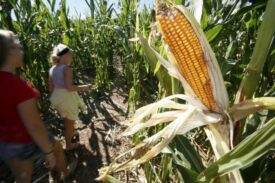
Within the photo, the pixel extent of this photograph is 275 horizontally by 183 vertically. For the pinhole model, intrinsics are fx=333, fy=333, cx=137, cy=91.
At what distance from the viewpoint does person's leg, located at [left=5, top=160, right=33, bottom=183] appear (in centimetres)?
216

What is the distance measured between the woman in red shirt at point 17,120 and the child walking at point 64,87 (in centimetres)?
85

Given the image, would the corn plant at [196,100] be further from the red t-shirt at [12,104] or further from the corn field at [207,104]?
the red t-shirt at [12,104]

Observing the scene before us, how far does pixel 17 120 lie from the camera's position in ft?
6.54

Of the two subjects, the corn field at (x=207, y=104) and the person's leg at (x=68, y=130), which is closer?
the corn field at (x=207, y=104)

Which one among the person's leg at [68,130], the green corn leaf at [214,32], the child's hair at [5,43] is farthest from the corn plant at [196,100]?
the person's leg at [68,130]

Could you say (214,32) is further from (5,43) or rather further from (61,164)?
(61,164)

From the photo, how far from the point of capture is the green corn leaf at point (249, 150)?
0.89 meters

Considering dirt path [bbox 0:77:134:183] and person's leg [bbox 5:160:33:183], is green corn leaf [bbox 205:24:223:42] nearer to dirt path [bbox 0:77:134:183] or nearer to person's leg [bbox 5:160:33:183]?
person's leg [bbox 5:160:33:183]

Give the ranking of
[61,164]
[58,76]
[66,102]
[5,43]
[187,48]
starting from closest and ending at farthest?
[187,48]
[5,43]
[61,164]
[58,76]
[66,102]

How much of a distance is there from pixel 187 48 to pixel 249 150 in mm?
418

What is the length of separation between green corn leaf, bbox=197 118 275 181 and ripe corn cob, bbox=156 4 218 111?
9.8 inches

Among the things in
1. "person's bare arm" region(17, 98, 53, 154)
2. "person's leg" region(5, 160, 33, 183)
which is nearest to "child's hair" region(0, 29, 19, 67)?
"person's bare arm" region(17, 98, 53, 154)

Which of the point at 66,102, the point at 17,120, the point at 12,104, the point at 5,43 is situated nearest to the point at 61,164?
the point at 66,102

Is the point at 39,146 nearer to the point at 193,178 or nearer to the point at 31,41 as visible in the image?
the point at 193,178
